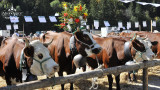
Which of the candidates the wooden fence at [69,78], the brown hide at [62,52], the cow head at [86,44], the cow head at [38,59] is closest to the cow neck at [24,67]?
the cow head at [38,59]

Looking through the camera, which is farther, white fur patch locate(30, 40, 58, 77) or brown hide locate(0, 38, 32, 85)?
brown hide locate(0, 38, 32, 85)

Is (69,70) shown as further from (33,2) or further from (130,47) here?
(33,2)

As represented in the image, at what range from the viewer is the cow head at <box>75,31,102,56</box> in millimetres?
4793

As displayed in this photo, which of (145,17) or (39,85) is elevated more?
(39,85)

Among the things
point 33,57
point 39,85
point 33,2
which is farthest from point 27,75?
point 33,2

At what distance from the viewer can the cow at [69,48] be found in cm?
489

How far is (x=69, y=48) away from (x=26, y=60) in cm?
183

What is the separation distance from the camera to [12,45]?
4.61 meters

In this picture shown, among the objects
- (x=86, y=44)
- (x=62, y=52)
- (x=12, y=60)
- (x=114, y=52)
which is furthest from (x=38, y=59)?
(x=114, y=52)

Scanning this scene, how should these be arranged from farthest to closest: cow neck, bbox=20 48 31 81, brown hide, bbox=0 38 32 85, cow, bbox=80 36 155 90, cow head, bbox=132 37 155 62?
cow, bbox=80 36 155 90 → cow head, bbox=132 37 155 62 → brown hide, bbox=0 38 32 85 → cow neck, bbox=20 48 31 81

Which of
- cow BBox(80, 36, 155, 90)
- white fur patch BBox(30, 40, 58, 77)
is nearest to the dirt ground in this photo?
cow BBox(80, 36, 155, 90)

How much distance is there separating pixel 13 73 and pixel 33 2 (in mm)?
43395

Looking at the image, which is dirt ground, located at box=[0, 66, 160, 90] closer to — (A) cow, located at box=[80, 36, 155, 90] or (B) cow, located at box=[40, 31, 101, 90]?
(A) cow, located at box=[80, 36, 155, 90]

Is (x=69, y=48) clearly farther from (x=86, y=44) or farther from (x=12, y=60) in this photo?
(x=12, y=60)
